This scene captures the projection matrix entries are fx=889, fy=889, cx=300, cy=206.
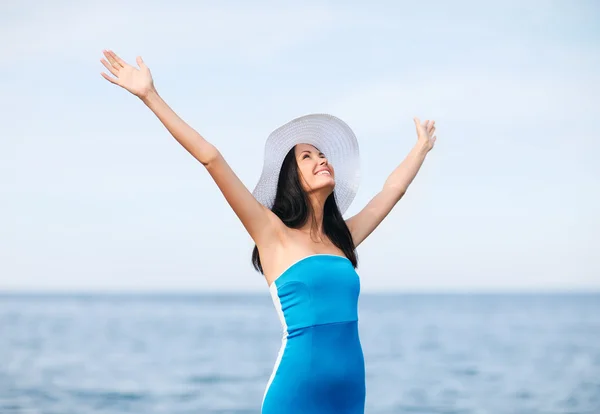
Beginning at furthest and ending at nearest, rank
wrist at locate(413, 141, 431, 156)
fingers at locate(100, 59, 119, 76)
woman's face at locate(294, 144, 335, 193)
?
1. wrist at locate(413, 141, 431, 156)
2. woman's face at locate(294, 144, 335, 193)
3. fingers at locate(100, 59, 119, 76)

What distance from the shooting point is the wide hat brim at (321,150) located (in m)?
3.66

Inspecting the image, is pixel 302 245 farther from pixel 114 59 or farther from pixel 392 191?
pixel 114 59

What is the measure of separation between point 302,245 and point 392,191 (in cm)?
70

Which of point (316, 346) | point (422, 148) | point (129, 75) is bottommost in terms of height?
point (316, 346)

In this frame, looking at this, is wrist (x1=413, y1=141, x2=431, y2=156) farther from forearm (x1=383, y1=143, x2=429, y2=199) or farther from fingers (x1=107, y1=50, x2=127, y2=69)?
fingers (x1=107, y1=50, x2=127, y2=69)

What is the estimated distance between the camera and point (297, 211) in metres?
3.58

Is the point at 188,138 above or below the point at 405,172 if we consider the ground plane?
below

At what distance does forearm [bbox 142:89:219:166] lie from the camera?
313cm

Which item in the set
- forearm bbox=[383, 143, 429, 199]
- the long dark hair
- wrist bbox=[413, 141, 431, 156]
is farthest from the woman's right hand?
wrist bbox=[413, 141, 431, 156]

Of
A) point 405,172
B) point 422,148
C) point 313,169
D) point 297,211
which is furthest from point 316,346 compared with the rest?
point 422,148

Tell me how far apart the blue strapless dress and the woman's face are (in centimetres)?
34

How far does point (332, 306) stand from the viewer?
3279 millimetres

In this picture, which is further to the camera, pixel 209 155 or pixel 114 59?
pixel 114 59

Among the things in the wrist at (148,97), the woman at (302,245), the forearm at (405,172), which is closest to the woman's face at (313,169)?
the woman at (302,245)
